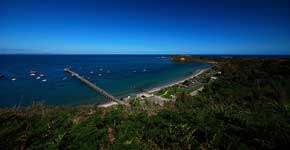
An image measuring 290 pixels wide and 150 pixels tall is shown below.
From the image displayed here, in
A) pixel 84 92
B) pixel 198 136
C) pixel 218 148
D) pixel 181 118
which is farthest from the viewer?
pixel 84 92

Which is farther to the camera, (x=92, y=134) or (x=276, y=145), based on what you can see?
(x=92, y=134)

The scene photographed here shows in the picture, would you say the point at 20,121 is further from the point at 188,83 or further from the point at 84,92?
the point at 188,83

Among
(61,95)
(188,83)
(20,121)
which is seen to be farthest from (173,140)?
(188,83)

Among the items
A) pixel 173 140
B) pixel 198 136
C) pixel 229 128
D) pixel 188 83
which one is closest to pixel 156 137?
pixel 173 140

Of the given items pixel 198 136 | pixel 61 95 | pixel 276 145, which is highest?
pixel 276 145

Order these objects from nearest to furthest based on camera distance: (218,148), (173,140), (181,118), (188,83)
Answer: (218,148)
(173,140)
(181,118)
(188,83)

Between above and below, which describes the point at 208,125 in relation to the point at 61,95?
above

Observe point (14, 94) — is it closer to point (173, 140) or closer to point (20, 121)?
point (20, 121)

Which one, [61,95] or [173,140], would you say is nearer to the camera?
[173,140]

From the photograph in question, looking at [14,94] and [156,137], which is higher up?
[156,137]
